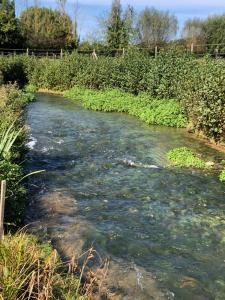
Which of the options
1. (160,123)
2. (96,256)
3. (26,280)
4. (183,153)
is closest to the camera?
(26,280)

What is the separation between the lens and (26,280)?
178 inches

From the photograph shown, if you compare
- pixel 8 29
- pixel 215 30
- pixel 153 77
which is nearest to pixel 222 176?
pixel 153 77

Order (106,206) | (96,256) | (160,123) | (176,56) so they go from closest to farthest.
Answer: (96,256) → (106,206) → (160,123) → (176,56)

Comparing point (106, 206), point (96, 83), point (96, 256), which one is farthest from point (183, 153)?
point (96, 83)

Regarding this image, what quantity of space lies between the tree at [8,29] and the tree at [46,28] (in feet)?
6.56

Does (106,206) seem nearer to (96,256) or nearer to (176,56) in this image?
(96,256)

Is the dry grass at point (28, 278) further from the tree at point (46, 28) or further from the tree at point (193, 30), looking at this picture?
the tree at point (193, 30)

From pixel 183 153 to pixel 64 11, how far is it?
43.9 m

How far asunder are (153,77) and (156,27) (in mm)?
30732

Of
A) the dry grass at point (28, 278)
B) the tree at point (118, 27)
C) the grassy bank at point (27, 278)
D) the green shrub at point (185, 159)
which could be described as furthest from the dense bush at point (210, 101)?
the tree at point (118, 27)

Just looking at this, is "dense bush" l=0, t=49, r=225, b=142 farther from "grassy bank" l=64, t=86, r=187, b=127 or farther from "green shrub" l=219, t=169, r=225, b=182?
"green shrub" l=219, t=169, r=225, b=182

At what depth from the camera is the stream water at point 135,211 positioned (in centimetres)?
607

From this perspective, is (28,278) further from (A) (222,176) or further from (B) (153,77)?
(B) (153,77)

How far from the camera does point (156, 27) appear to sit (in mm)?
49188
